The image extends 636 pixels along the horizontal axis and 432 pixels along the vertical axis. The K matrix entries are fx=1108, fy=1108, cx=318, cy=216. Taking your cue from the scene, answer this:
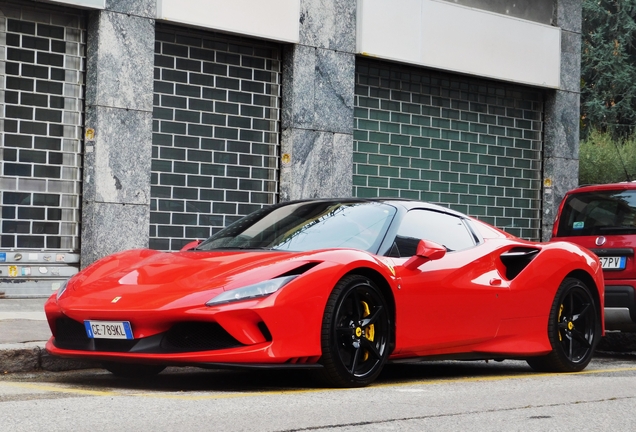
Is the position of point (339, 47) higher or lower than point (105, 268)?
higher

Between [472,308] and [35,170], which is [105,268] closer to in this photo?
[472,308]

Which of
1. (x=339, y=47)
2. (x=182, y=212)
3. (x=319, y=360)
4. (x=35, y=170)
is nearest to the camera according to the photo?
(x=319, y=360)

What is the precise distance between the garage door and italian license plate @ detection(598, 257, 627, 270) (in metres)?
6.51

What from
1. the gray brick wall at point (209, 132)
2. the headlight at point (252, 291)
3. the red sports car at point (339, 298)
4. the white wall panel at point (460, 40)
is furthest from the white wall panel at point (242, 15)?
the headlight at point (252, 291)

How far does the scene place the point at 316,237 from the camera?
25.4ft

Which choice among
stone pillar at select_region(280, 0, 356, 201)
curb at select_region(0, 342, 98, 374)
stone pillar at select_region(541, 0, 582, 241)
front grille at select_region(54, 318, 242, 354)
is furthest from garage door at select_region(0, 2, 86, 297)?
stone pillar at select_region(541, 0, 582, 241)

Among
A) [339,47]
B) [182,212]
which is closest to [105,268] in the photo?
[182,212]

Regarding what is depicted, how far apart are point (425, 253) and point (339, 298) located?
2.92 ft

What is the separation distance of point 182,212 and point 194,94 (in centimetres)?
161

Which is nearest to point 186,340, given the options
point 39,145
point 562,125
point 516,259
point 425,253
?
point 425,253

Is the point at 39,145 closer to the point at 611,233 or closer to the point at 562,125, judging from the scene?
the point at 611,233

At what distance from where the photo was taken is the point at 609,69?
44500 millimetres

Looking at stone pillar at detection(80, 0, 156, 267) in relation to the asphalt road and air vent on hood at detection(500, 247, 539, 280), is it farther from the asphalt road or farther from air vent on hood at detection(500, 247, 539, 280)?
air vent on hood at detection(500, 247, 539, 280)

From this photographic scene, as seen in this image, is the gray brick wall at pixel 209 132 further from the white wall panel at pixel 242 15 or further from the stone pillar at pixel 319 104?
the white wall panel at pixel 242 15
